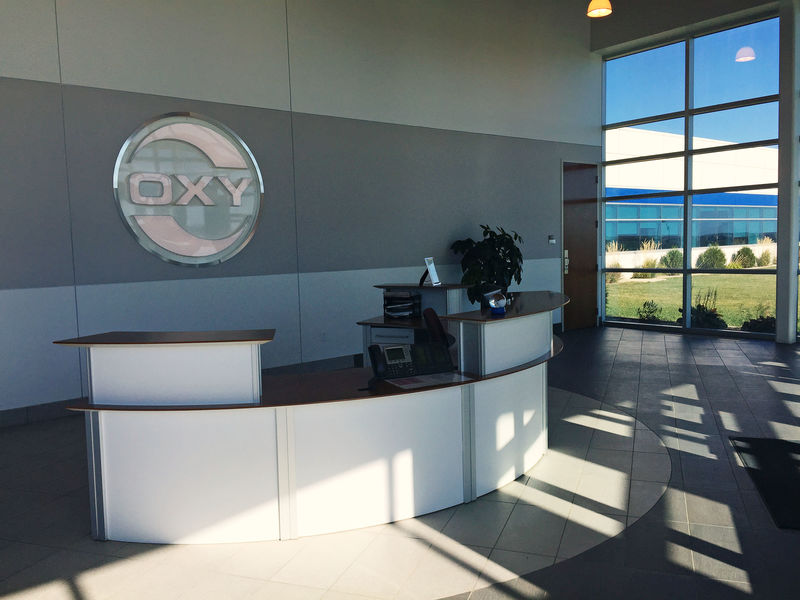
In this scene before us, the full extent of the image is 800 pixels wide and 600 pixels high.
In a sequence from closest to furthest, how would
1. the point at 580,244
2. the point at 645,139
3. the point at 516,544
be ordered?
the point at 516,544 → the point at 645,139 → the point at 580,244

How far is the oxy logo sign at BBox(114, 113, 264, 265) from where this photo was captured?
5.59 m

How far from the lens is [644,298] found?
31.8 feet

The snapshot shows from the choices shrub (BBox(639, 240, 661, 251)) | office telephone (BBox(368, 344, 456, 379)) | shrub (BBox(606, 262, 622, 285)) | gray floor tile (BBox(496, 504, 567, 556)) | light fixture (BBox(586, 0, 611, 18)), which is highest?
light fixture (BBox(586, 0, 611, 18))

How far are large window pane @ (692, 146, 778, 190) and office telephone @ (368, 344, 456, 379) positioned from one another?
6789 millimetres

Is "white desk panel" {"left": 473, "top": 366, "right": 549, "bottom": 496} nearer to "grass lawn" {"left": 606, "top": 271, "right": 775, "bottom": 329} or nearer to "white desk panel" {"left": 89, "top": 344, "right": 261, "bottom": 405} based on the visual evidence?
"white desk panel" {"left": 89, "top": 344, "right": 261, "bottom": 405}

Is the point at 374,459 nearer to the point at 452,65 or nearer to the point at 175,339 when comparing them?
the point at 175,339

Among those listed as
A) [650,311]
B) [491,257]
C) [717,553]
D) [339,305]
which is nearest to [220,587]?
[717,553]

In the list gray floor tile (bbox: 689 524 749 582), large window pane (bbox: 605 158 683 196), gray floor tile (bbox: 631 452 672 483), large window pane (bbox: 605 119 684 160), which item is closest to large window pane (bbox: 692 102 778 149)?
large window pane (bbox: 605 119 684 160)

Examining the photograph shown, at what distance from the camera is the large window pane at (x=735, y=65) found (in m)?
8.12

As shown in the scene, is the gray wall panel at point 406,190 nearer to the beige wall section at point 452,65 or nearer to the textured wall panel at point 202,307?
the beige wall section at point 452,65

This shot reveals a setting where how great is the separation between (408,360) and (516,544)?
112 centimetres

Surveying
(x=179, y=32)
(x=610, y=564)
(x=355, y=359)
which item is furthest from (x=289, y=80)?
(x=610, y=564)

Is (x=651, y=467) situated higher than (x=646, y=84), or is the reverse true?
(x=646, y=84)

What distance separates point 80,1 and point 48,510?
13.8 ft
